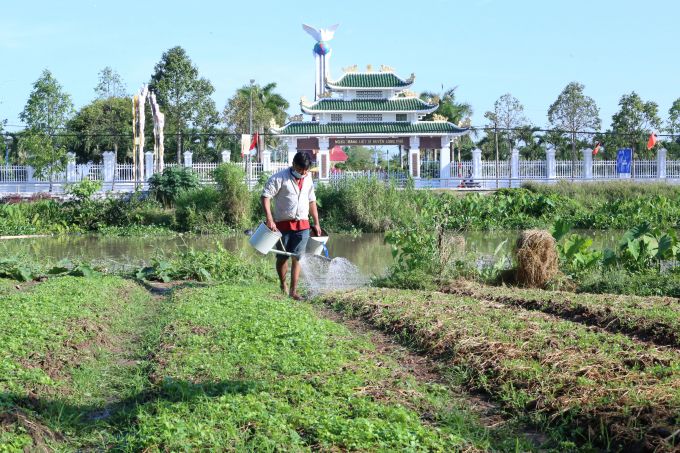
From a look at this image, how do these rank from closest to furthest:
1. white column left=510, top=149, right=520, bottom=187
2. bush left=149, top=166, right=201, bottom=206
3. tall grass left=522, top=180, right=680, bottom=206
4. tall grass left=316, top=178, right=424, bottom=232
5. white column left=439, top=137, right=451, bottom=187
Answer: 1. tall grass left=316, top=178, right=424, bottom=232
2. bush left=149, top=166, right=201, bottom=206
3. tall grass left=522, top=180, right=680, bottom=206
4. white column left=510, top=149, right=520, bottom=187
5. white column left=439, top=137, right=451, bottom=187

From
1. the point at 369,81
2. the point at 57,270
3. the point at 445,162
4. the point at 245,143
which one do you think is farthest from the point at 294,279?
the point at 369,81

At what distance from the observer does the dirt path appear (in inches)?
132

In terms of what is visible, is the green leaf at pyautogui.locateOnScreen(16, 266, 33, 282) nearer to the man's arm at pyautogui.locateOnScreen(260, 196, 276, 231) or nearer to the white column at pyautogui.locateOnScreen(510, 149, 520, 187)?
the man's arm at pyautogui.locateOnScreen(260, 196, 276, 231)

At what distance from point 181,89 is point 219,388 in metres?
41.5

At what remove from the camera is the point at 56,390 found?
3912 mm

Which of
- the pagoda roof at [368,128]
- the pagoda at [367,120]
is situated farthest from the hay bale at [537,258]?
the pagoda roof at [368,128]

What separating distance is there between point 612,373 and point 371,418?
1.71 meters

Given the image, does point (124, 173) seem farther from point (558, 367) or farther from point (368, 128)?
point (558, 367)

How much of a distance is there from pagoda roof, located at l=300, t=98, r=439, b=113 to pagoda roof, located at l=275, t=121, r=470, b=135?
89 cm

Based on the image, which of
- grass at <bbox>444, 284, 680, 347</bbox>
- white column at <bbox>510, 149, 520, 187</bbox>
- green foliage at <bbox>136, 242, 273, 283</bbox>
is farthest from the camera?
white column at <bbox>510, 149, 520, 187</bbox>

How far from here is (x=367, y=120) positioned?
38.0 metres

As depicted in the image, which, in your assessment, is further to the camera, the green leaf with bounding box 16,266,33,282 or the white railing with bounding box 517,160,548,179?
the white railing with bounding box 517,160,548,179

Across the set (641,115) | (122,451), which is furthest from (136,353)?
(641,115)

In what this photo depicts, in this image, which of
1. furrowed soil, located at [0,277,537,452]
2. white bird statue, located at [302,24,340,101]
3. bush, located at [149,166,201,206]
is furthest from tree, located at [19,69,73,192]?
furrowed soil, located at [0,277,537,452]
